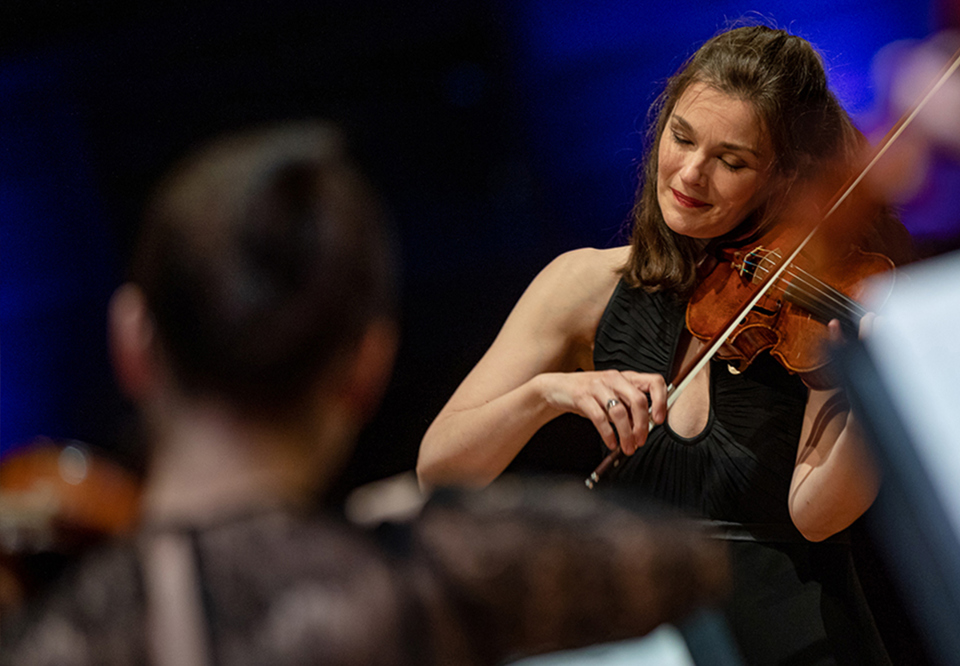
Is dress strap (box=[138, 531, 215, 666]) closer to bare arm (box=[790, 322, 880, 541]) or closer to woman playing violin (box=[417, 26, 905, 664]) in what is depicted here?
woman playing violin (box=[417, 26, 905, 664])

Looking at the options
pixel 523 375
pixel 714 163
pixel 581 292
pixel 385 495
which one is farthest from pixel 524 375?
pixel 714 163

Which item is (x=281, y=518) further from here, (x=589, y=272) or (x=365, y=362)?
(x=589, y=272)

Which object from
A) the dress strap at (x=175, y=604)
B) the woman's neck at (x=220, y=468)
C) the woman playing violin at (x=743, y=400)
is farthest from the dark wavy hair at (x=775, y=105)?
the dress strap at (x=175, y=604)

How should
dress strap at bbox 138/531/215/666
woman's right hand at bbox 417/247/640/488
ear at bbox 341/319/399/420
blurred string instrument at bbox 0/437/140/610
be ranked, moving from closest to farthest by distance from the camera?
dress strap at bbox 138/531/215/666, ear at bbox 341/319/399/420, blurred string instrument at bbox 0/437/140/610, woman's right hand at bbox 417/247/640/488

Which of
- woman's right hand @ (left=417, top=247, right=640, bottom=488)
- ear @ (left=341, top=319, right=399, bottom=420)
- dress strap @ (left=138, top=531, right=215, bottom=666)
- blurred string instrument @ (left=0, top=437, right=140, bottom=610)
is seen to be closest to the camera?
dress strap @ (left=138, top=531, right=215, bottom=666)

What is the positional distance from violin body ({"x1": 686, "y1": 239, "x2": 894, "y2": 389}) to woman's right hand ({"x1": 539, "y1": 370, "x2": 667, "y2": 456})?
90mm

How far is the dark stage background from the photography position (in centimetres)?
117

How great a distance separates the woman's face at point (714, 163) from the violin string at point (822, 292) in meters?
0.09

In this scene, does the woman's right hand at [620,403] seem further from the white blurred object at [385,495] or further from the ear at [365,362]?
the ear at [365,362]

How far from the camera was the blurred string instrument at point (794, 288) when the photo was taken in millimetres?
993

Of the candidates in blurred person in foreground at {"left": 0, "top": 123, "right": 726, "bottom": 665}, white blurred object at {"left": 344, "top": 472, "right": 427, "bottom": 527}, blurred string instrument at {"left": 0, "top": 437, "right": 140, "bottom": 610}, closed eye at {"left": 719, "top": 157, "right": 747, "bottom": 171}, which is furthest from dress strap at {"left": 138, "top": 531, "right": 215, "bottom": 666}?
closed eye at {"left": 719, "top": 157, "right": 747, "bottom": 171}

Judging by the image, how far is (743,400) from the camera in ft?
3.41

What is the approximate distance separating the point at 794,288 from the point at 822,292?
3 cm

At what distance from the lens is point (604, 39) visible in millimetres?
1169
